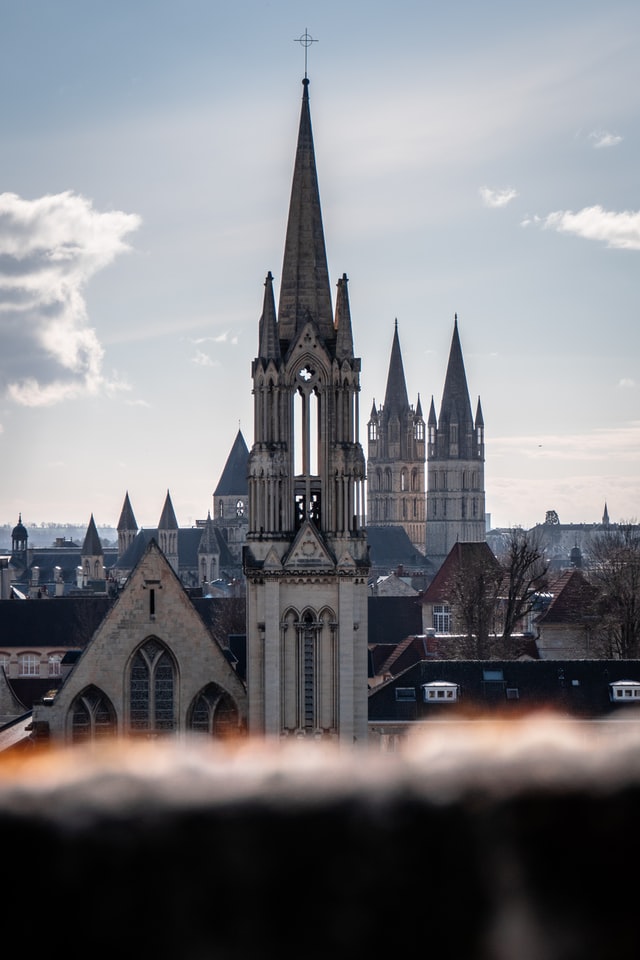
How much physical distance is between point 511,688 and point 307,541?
14.5 meters

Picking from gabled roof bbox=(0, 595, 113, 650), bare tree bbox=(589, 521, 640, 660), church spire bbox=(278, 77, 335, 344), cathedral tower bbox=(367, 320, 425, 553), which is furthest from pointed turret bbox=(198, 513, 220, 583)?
church spire bbox=(278, 77, 335, 344)

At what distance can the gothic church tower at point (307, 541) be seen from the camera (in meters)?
32.1

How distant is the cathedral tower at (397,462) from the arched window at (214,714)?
152852 millimetres

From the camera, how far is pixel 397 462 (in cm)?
18575

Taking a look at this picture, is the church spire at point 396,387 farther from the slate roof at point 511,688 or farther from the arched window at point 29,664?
the slate roof at point 511,688

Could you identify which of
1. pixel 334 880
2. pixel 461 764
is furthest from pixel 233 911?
pixel 461 764

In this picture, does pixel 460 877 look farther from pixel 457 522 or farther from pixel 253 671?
pixel 457 522

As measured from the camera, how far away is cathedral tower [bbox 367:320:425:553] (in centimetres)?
18550

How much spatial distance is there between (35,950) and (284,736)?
30.0m

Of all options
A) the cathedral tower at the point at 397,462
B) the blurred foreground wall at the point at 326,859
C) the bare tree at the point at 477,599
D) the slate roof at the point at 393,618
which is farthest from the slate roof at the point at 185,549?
the blurred foreground wall at the point at 326,859

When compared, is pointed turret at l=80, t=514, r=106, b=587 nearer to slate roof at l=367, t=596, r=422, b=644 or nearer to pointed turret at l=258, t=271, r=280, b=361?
slate roof at l=367, t=596, r=422, b=644

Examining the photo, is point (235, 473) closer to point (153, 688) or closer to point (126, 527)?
point (126, 527)

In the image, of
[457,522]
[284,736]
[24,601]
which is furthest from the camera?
[457,522]

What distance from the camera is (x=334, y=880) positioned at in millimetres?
2207
